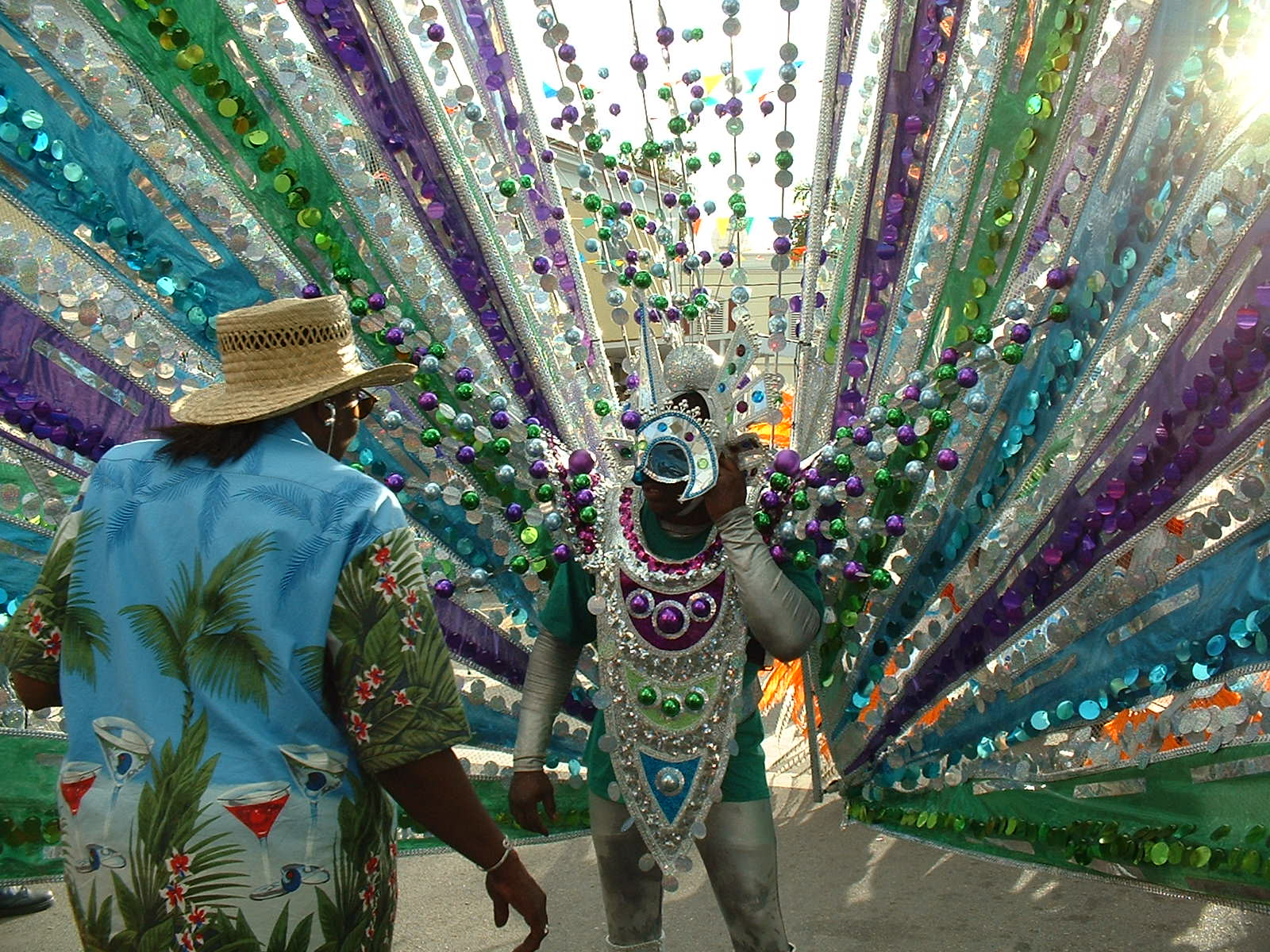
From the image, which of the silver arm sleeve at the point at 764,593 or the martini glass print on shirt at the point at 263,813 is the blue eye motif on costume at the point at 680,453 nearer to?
the silver arm sleeve at the point at 764,593

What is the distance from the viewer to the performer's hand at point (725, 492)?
2.21 metres

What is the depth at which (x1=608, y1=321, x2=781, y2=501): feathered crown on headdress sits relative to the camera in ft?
7.27

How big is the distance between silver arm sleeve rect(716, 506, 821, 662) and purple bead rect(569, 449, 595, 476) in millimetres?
392

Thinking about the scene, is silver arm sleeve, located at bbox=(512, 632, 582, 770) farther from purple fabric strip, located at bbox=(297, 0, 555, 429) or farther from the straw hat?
the straw hat

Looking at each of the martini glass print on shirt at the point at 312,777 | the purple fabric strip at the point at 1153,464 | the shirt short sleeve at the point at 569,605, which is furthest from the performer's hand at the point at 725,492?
the martini glass print on shirt at the point at 312,777

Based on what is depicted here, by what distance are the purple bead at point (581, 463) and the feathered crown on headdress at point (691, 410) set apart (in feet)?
0.30

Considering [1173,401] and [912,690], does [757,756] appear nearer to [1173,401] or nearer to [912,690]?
[912,690]

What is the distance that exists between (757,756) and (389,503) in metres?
0.97

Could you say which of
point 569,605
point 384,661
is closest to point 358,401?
point 384,661

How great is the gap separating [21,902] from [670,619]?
7.88 ft

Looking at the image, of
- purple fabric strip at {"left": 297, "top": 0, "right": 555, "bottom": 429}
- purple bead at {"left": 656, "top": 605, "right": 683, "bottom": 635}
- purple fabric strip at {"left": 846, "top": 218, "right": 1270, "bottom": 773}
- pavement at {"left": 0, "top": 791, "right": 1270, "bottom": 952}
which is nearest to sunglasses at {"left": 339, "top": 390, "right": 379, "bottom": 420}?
purple bead at {"left": 656, "top": 605, "right": 683, "bottom": 635}

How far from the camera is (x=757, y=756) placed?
227cm

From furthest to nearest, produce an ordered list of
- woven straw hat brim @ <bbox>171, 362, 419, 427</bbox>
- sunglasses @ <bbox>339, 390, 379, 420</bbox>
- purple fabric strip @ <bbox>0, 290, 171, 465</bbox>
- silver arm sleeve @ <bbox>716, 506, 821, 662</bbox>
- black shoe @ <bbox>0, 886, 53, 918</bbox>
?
black shoe @ <bbox>0, 886, 53, 918</bbox>, purple fabric strip @ <bbox>0, 290, 171, 465</bbox>, silver arm sleeve @ <bbox>716, 506, 821, 662</bbox>, sunglasses @ <bbox>339, 390, 379, 420</bbox>, woven straw hat brim @ <bbox>171, 362, 419, 427</bbox>

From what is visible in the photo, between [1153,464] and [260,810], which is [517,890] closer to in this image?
[260,810]
